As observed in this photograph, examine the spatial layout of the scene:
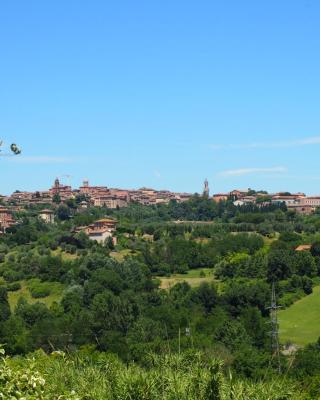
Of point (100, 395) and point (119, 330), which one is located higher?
point (100, 395)

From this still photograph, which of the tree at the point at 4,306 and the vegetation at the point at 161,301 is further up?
the vegetation at the point at 161,301

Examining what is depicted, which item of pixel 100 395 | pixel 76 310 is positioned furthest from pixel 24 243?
pixel 100 395

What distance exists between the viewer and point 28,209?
163500 mm

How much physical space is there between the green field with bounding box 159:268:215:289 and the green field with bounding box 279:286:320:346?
15001 millimetres

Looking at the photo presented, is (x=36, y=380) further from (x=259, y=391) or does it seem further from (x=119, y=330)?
(x=119, y=330)

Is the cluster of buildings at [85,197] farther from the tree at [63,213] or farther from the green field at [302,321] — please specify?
the green field at [302,321]

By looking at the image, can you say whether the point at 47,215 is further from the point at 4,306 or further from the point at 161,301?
the point at 161,301

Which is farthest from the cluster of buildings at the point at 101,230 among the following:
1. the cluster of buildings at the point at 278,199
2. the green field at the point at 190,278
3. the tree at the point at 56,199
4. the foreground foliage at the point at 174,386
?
the foreground foliage at the point at 174,386

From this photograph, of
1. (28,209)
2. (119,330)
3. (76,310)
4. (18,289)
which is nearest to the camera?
(119,330)

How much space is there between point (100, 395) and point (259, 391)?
8.19ft

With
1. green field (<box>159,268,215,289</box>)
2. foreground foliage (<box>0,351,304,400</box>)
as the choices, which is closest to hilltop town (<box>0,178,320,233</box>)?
green field (<box>159,268,215,289</box>)

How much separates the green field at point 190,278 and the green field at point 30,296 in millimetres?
12226

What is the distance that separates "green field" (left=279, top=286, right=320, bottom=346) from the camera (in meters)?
56.9

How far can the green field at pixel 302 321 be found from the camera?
5694 cm
